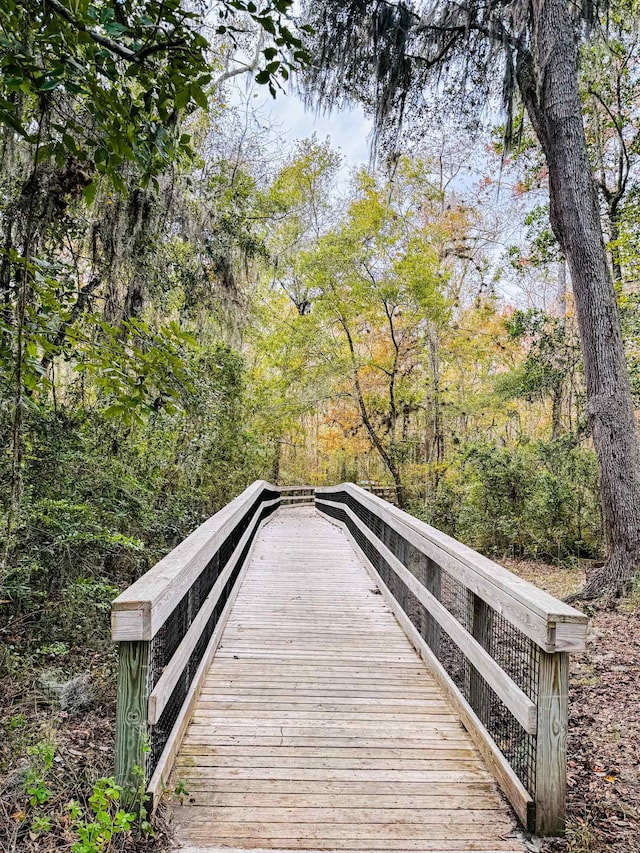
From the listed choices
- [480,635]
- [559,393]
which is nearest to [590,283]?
[480,635]

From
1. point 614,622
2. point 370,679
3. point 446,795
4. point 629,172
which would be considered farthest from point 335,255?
point 446,795

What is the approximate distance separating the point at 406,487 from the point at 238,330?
9377mm

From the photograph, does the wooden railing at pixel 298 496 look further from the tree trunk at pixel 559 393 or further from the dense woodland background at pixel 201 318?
the tree trunk at pixel 559 393

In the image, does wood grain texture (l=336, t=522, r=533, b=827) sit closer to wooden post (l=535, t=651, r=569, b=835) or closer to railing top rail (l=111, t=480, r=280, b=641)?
wooden post (l=535, t=651, r=569, b=835)

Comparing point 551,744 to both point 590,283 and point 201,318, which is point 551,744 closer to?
point 590,283

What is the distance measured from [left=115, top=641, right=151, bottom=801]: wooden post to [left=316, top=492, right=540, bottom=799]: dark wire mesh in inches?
56.3

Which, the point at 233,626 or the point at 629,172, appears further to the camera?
the point at 629,172

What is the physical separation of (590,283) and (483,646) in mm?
4391

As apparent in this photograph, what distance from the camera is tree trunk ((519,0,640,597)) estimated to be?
525cm

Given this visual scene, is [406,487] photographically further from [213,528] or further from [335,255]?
[213,528]

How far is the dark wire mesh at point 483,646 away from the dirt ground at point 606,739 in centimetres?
24

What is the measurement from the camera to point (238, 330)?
303 inches

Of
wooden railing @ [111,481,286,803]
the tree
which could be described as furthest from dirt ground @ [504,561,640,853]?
wooden railing @ [111,481,286,803]

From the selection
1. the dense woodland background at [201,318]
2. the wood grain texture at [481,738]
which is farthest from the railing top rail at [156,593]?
the wood grain texture at [481,738]
